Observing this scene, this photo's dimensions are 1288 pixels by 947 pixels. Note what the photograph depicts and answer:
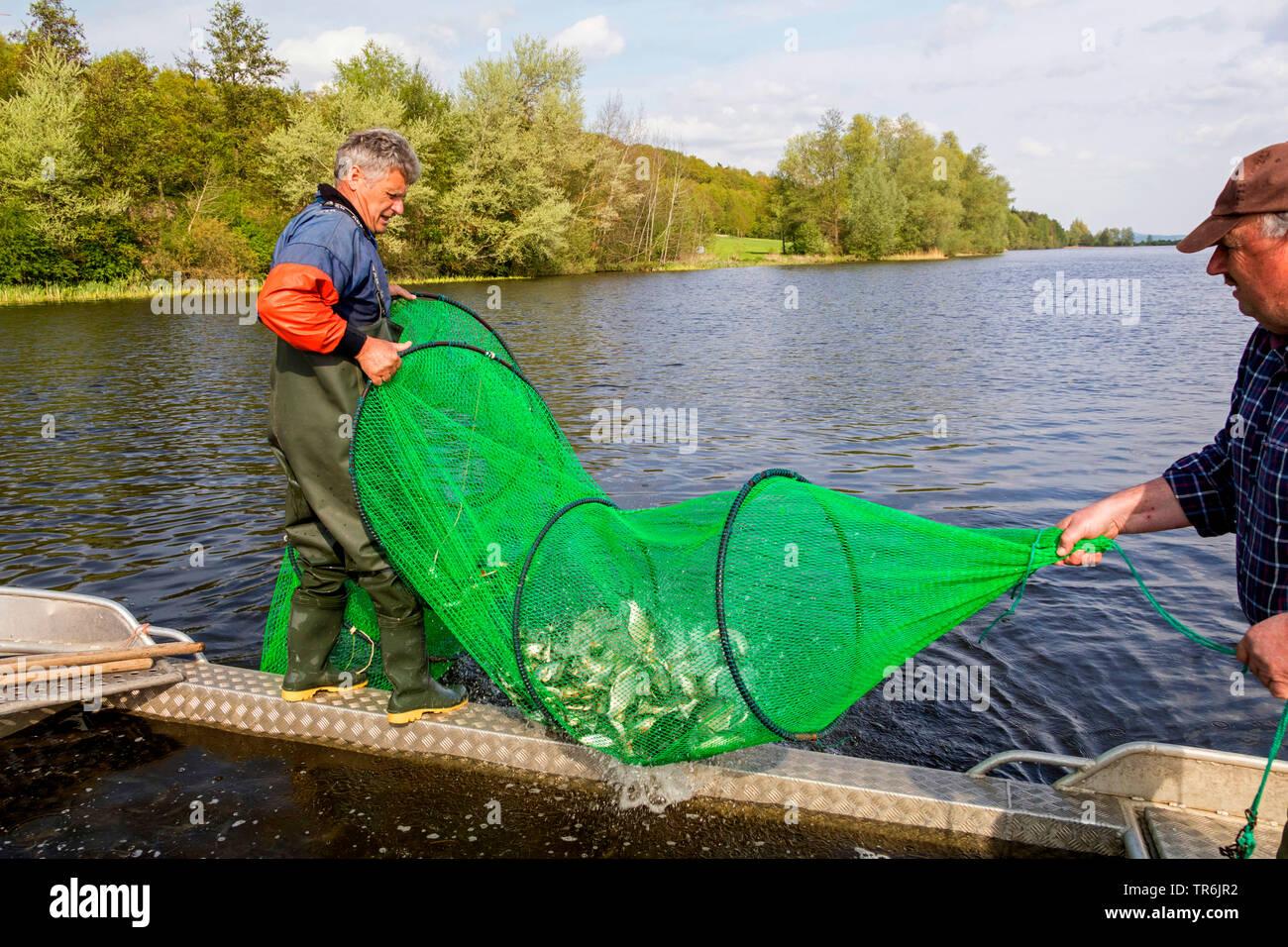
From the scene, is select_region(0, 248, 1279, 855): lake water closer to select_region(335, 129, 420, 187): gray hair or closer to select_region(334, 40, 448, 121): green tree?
select_region(335, 129, 420, 187): gray hair

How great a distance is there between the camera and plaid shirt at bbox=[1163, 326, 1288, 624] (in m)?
2.76

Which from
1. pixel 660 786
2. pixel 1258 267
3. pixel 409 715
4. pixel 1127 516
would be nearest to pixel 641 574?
pixel 660 786

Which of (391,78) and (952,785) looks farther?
(391,78)

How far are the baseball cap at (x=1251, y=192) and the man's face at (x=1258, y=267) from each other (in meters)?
0.04

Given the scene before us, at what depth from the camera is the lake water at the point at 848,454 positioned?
20.4 feet

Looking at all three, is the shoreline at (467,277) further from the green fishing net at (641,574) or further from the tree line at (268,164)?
the green fishing net at (641,574)

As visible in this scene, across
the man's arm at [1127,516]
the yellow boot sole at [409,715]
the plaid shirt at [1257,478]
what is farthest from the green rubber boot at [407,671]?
the plaid shirt at [1257,478]

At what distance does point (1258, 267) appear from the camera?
107 inches

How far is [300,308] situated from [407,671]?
198cm

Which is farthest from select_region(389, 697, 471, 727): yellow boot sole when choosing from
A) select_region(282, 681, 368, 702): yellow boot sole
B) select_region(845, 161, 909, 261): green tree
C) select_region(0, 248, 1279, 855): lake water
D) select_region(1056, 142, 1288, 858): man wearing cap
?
select_region(845, 161, 909, 261): green tree

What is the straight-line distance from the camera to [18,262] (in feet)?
133

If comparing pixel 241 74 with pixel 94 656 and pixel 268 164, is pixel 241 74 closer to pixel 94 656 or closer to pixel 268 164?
pixel 268 164

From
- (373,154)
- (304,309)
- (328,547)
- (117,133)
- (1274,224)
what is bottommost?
(328,547)
